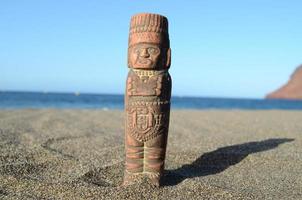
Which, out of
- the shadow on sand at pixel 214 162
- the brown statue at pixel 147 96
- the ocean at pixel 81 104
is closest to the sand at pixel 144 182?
the shadow on sand at pixel 214 162

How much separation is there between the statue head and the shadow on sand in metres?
1.74

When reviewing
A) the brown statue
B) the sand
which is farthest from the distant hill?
the brown statue

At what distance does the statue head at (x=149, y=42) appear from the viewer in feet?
17.3

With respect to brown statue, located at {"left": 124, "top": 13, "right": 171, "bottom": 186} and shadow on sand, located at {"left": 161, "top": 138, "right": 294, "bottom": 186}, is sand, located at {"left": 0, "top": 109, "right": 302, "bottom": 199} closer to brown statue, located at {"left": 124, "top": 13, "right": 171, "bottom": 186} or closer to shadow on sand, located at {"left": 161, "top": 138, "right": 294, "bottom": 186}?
shadow on sand, located at {"left": 161, "top": 138, "right": 294, "bottom": 186}

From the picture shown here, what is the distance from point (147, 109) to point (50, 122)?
27.5 ft

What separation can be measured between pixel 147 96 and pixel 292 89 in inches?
4916

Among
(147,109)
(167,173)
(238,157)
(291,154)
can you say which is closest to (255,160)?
(238,157)

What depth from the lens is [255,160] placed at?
7242mm

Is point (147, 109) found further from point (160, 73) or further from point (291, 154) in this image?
point (291, 154)

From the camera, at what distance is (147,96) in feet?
17.5

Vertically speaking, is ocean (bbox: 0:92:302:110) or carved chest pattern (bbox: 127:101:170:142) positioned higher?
carved chest pattern (bbox: 127:101:170:142)

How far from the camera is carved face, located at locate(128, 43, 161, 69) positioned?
17.3ft

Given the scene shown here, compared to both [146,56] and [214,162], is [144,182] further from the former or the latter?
[214,162]

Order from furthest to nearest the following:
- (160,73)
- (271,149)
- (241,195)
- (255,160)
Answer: (271,149)
(255,160)
(160,73)
(241,195)
